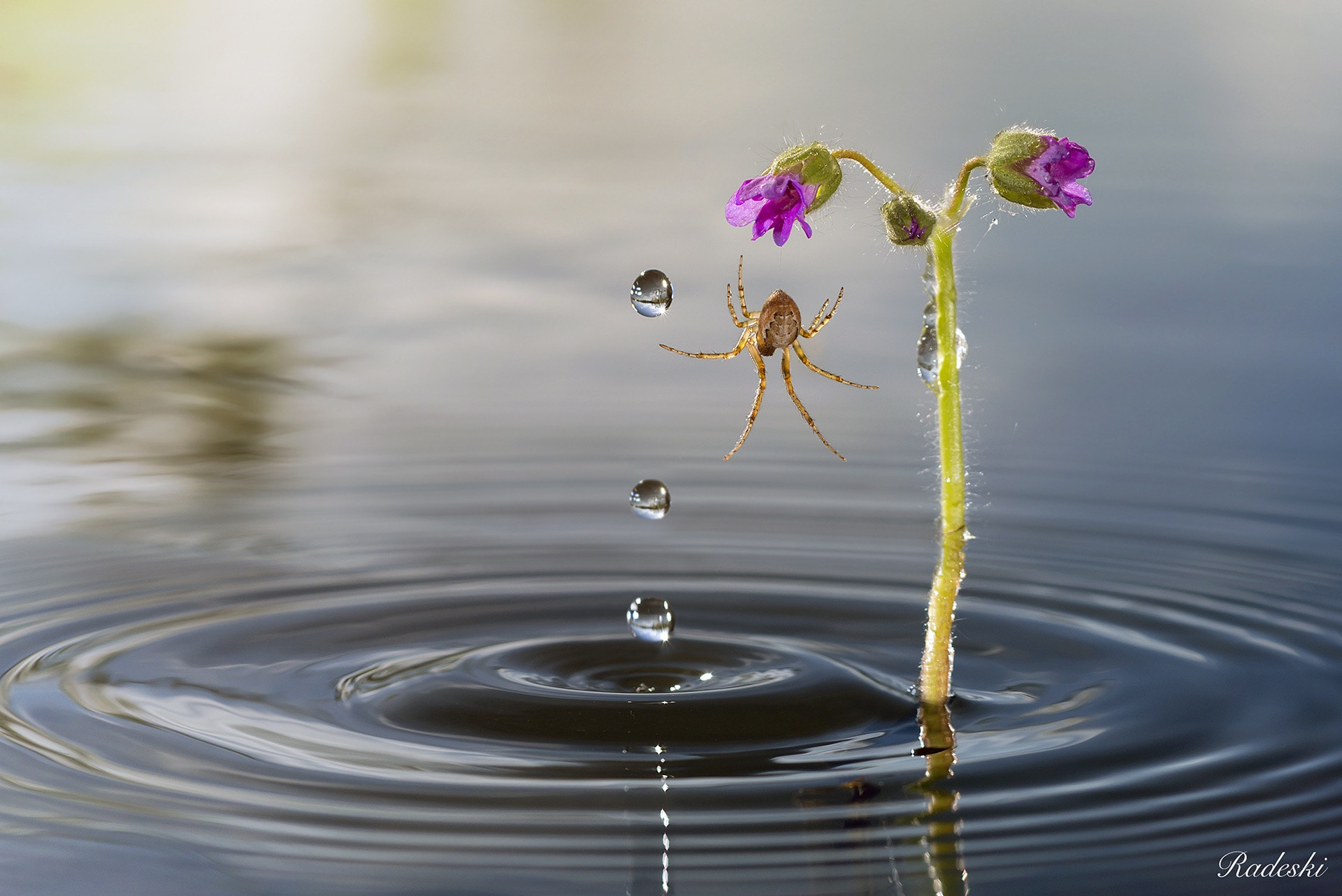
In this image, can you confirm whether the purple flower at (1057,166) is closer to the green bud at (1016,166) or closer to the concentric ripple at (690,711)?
the green bud at (1016,166)

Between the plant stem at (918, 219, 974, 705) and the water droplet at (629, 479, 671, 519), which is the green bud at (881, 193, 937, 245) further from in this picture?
the water droplet at (629, 479, 671, 519)

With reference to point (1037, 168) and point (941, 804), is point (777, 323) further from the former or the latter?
point (941, 804)

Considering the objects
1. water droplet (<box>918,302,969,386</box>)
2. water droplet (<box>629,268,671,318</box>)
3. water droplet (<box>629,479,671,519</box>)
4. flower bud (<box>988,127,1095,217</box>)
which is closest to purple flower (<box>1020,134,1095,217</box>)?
flower bud (<box>988,127,1095,217</box>)

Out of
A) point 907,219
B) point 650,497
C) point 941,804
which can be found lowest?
point 941,804

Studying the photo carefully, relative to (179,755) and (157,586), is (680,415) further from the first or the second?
(179,755)

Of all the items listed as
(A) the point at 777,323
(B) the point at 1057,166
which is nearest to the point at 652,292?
(A) the point at 777,323

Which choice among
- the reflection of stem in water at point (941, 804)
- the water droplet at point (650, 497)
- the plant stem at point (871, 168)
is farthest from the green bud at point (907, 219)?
the water droplet at point (650, 497)
